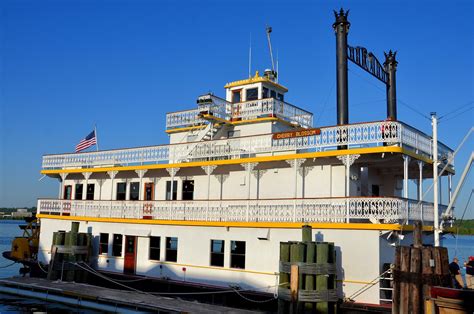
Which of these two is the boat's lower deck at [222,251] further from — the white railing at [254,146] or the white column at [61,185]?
the white railing at [254,146]

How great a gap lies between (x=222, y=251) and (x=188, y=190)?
13.7ft

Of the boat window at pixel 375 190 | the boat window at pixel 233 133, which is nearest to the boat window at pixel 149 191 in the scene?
the boat window at pixel 233 133

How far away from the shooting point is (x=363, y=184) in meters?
19.0

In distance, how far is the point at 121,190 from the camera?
23.7 metres

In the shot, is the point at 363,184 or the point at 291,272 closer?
the point at 291,272

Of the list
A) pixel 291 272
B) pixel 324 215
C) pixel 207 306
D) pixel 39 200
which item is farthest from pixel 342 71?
pixel 39 200

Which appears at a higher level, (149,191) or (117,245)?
(149,191)

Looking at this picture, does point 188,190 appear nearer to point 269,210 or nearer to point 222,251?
point 222,251

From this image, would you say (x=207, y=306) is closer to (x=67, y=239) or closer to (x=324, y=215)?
(x=324, y=215)

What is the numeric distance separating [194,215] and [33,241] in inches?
540

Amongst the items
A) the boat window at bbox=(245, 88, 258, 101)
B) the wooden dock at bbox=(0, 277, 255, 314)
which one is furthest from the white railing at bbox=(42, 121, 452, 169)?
the wooden dock at bbox=(0, 277, 255, 314)

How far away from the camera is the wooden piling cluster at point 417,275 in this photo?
39.0 ft

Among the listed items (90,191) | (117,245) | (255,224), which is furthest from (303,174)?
(90,191)

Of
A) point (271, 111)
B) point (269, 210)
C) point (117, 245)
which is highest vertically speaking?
point (271, 111)
